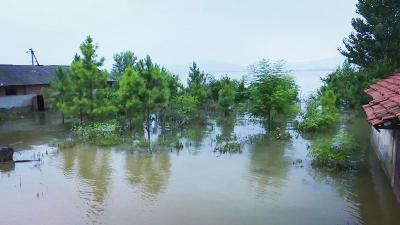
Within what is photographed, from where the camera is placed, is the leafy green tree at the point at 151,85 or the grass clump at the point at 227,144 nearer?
the grass clump at the point at 227,144

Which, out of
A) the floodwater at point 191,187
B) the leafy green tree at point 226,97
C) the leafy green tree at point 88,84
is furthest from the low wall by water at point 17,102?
the leafy green tree at point 226,97

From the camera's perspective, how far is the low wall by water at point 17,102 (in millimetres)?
35531

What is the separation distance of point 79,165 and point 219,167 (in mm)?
6283

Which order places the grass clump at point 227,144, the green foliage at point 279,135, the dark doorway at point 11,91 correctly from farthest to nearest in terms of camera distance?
the dark doorway at point 11,91 → the green foliage at point 279,135 → the grass clump at point 227,144

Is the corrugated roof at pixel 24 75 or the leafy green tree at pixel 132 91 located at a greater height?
the corrugated roof at pixel 24 75

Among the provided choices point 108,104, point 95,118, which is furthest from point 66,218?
point 95,118

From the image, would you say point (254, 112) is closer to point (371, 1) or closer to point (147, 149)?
point (147, 149)

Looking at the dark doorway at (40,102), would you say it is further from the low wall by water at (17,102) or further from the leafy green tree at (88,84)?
the leafy green tree at (88,84)

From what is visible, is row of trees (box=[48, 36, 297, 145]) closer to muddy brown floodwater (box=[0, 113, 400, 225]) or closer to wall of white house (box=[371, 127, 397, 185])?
muddy brown floodwater (box=[0, 113, 400, 225])

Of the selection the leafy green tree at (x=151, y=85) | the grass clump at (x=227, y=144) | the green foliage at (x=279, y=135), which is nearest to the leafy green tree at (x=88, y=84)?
the leafy green tree at (x=151, y=85)

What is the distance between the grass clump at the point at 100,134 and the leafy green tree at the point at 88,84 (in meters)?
1.67

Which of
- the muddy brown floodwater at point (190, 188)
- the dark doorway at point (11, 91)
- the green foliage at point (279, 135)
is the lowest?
the muddy brown floodwater at point (190, 188)

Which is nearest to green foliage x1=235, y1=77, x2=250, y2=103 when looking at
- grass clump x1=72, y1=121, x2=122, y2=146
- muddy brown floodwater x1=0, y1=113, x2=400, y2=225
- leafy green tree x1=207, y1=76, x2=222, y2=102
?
leafy green tree x1=207, y1=76, x2=222, y2=102

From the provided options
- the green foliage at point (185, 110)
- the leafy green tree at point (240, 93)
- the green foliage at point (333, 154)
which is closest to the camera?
the green foliage at point (333, 154)
